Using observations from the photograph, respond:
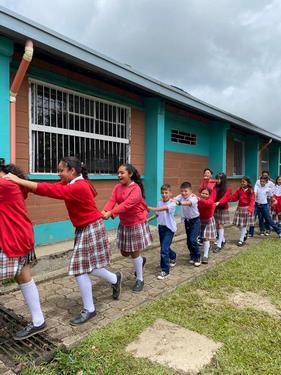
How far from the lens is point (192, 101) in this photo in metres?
8.15

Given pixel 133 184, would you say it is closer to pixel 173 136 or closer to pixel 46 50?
pixel 46 50

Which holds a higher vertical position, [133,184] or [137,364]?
[133,184]

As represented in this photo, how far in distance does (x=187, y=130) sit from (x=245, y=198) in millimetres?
2898

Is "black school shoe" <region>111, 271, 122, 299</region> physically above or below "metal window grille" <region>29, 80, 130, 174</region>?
below

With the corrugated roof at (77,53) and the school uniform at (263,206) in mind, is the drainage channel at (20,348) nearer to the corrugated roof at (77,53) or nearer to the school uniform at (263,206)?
the corrugated roof at (77,53)

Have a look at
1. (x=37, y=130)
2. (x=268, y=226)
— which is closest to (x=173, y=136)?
(x=268, y=226)

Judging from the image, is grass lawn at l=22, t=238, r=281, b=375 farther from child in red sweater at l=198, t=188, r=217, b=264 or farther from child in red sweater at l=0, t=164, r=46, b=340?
child in red sweater at l=198, t=188, r=217, b=264

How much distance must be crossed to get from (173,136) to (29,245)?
20.2ft

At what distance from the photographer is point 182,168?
894 centimetres

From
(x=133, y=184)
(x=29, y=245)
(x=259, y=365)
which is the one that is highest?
(x=133, y=184)

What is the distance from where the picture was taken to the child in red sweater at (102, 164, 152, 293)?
13.0ft

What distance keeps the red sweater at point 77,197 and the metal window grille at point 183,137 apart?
5.52 meters

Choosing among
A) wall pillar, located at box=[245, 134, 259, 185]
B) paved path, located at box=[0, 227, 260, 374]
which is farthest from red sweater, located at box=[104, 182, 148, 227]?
wall pillar, located at box=[245, 134, 259, 185]

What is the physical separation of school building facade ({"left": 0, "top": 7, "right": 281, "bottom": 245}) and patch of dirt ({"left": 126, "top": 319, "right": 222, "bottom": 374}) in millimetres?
2752
